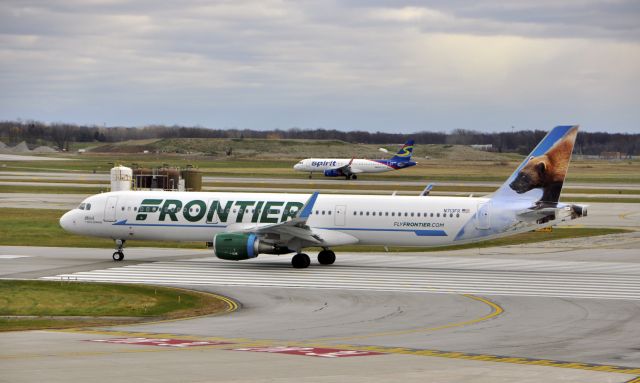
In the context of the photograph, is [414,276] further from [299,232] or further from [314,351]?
[314,351]

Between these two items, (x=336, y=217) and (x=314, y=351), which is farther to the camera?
(x=336, y=217)

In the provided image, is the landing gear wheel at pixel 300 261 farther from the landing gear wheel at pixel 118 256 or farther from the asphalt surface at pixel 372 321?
the landing gear wheel at pixel 118 256

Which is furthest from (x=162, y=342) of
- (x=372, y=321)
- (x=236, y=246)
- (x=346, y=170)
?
(x=346, y=170)

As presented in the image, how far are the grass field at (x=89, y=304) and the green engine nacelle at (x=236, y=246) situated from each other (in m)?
6.41

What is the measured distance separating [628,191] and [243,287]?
3133 inches

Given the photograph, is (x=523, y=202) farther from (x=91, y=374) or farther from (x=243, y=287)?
(x=91, y=374)

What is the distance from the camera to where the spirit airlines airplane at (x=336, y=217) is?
4550 centimetres

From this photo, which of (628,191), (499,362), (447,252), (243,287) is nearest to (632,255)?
(447,252)

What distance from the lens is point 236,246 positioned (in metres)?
44.2

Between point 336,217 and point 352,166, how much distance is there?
9292cm

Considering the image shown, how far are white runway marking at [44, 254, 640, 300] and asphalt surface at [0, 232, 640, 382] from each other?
0.09m

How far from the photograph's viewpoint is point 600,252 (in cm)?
5447

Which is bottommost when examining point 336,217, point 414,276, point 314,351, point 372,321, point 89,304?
point 89,304

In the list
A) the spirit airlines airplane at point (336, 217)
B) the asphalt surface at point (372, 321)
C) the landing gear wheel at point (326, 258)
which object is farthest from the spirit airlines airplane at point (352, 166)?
the landing gear wheel at point (326, 258)
